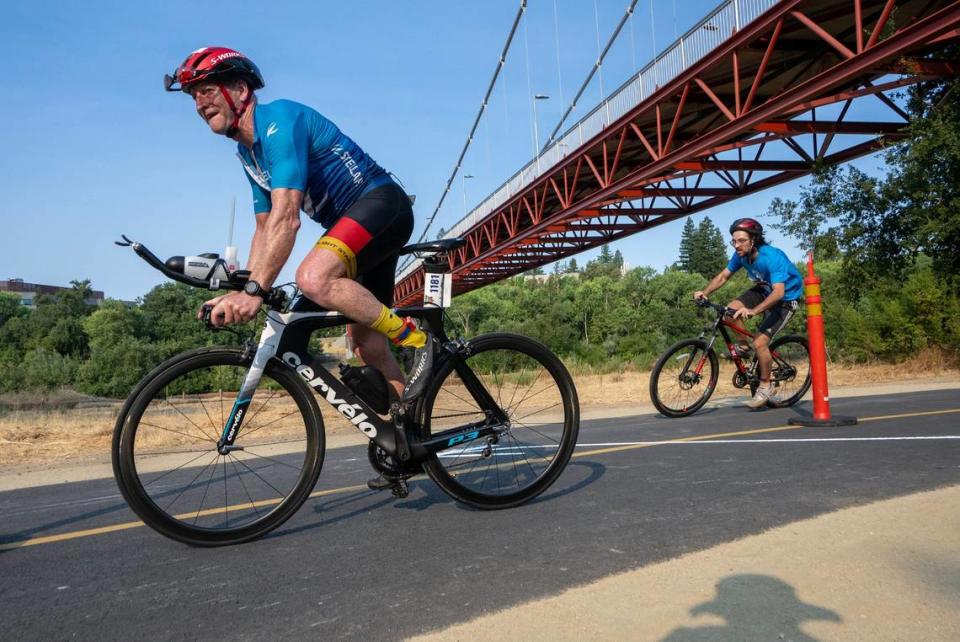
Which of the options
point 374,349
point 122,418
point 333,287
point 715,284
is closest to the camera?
point 122,418

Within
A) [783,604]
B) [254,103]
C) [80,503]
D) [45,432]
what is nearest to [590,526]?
[783,604]

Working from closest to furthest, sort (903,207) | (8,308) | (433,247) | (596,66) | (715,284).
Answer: (433,247), (715,284), (903,207), (596,66), (8,308)

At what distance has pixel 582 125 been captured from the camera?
23.8 m

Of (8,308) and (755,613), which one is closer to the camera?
(755,613)

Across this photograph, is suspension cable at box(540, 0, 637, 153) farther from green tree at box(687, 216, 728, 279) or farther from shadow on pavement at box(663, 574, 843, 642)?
green tree at box(687, 216, 728, 279)

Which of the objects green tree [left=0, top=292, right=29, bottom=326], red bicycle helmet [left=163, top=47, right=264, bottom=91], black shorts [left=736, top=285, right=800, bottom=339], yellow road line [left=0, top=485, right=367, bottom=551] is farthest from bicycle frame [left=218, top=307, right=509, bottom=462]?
green tree [left=0, top=292, right=29, bottom=326]

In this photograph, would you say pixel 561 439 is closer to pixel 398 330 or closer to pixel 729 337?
pixel 398 330

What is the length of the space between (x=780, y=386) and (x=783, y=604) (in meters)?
6.55

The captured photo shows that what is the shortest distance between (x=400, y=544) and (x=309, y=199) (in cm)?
160

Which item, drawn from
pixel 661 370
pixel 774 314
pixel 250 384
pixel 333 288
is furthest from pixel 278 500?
pixel 774 314

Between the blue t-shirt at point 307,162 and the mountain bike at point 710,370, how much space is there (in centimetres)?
481

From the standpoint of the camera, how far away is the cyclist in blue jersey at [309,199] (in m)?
2.78

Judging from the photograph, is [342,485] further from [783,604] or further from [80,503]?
[783,604]

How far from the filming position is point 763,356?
7344 mm
